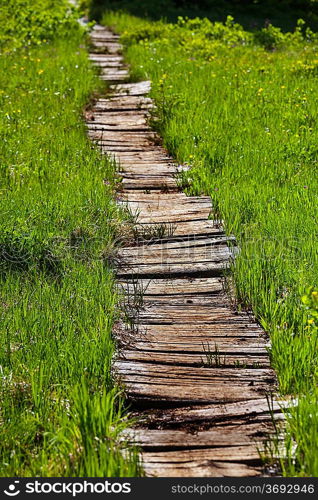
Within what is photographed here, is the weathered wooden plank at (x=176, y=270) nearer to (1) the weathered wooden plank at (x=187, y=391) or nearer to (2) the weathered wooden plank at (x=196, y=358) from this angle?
(2) the weathered wooden plank at (x=196, y=358)

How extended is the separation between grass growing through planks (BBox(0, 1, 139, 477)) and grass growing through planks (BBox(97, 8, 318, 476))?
1001 millimetres

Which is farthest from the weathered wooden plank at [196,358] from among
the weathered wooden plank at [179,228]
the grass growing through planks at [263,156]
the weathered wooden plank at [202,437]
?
the weathered wooden plank at [179,228]

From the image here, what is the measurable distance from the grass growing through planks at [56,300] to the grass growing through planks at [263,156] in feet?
3.28

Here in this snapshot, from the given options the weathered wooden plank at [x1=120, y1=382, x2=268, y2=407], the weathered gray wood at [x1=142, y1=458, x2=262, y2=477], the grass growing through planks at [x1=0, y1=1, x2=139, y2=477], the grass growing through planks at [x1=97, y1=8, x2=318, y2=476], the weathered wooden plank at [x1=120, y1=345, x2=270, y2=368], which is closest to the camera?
the weathered gray wood at [x1=142, y1=458, x2=262, y2=477]

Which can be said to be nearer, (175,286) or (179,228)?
(175,286)

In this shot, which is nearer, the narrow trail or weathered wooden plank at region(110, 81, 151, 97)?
the narrow trail

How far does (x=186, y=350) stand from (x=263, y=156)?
3960mm

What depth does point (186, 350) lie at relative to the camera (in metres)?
4.30

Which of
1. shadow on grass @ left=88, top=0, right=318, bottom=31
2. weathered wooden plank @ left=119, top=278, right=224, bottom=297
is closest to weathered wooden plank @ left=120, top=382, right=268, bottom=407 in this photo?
weathered wooden plank @ left=119, top=278, right=224, bottom=297

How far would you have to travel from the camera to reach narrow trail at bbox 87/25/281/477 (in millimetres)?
3295

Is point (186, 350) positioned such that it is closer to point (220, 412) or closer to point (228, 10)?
point (220, 412)

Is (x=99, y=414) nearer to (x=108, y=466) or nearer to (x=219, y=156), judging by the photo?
(x=108, y=466)

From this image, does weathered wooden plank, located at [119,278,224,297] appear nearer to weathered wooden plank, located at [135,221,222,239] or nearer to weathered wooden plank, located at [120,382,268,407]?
weathered wooden plank, located at [135,221,222,239]

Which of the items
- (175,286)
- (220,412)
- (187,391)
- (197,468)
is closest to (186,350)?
(187,391)
